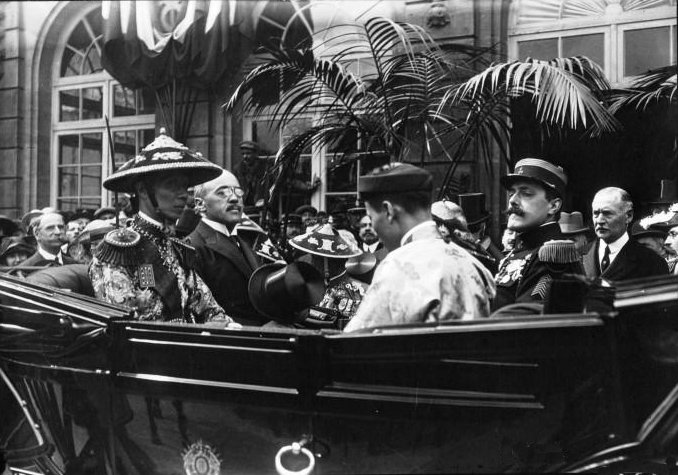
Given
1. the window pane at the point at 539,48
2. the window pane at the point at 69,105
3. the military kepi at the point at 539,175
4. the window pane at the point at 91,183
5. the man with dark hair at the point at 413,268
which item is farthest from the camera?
the window pane at the point at 69,105

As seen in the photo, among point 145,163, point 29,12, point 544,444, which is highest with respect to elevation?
point 29,12

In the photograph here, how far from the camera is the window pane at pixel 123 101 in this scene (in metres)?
8.64

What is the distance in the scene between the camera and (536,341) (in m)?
2.05

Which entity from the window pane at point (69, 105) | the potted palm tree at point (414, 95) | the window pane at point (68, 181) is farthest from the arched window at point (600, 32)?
the window pane at point (69, 105)

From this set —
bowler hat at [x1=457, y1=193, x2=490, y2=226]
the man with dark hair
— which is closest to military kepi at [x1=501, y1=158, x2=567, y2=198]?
the man with dark hair

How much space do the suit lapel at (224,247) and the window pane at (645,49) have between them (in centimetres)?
344

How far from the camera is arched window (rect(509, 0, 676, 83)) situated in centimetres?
551

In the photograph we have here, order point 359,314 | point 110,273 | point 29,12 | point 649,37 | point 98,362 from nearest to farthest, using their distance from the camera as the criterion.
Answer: point 359,314 → point 98,362 → point 110,273 → point 649,37 → point 29,12

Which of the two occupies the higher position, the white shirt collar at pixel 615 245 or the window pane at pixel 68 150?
the window pane at pixel 68 150

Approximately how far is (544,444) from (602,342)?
0.34 meters

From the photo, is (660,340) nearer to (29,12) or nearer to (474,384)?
(474,384)

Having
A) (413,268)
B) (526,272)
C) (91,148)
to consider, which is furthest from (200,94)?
(413,268)

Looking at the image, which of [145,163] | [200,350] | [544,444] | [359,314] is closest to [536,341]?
[544,444]

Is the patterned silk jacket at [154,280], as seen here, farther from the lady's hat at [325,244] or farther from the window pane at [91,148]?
the window pane at [91,148]
